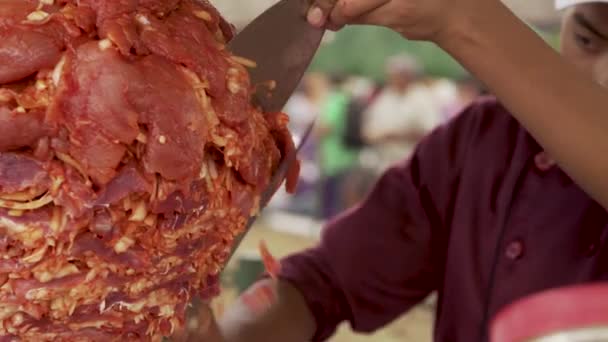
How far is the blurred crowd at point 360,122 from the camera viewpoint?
3035 millimetres

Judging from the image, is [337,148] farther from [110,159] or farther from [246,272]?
[110,159]

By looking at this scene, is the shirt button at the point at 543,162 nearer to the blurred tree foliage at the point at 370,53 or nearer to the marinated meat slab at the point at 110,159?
the marinated meat slab at the point at 110,159

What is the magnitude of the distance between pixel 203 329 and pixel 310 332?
33cm

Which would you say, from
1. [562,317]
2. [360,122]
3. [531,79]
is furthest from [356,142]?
[562,317]

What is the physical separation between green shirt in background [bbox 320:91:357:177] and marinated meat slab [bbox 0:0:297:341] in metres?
2.72

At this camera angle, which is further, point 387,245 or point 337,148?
point 337,148

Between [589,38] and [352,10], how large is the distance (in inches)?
16.3

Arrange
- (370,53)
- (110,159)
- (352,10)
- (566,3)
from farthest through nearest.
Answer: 1. (370,53)
2. (566,3)
3. (352,10)
4. (110,159)

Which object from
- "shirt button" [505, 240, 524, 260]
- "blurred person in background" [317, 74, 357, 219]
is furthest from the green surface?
"blurred person in background" [317, 74, 357, 219]

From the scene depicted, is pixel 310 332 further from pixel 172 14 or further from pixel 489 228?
pixel 172 14

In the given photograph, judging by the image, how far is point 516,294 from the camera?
0.98 metres

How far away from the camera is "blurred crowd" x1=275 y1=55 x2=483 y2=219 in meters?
3.04

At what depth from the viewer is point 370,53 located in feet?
11.5

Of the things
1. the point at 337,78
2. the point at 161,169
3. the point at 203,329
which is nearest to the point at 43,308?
the point at 161,169
